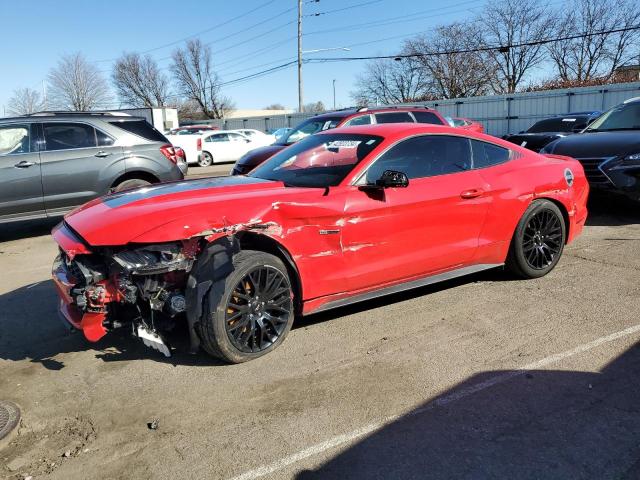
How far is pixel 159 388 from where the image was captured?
3.52 m

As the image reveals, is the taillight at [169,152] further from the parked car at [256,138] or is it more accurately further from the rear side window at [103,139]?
the parked car at [256,138]

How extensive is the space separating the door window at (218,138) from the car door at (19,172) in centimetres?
1525

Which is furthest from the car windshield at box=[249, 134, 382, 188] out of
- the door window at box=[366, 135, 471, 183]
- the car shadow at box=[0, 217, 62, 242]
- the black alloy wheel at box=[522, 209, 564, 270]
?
the car shadow at box=[0, 217, 62, 242]

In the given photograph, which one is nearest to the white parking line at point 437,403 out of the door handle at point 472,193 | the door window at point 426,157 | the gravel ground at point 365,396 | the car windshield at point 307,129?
the gravel ground at point 365,396

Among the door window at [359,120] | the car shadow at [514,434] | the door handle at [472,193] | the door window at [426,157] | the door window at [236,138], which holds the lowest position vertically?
the car shadow at [514,434]

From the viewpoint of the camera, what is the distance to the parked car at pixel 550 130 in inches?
479

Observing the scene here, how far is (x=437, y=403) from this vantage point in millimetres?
3199

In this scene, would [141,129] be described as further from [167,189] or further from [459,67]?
[459,67]

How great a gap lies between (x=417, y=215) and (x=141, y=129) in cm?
589

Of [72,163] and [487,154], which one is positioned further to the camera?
[72,163]

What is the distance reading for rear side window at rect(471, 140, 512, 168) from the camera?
16.6 feet

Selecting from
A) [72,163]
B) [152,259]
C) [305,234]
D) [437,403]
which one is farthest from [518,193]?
[72,163]

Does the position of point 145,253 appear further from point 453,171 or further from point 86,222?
point 453,171

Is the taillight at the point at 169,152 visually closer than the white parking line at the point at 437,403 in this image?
No
